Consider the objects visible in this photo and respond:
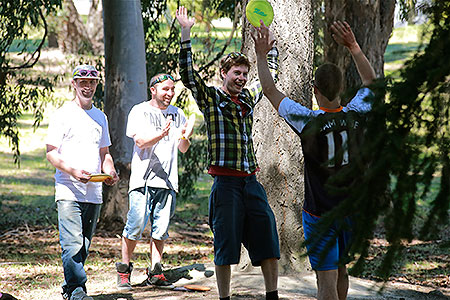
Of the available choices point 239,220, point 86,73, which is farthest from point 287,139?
point 86,73

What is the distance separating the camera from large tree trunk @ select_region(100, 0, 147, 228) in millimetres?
10125

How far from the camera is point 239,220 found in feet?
15.7

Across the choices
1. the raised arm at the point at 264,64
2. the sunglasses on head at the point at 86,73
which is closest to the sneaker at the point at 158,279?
the sunglasses on head at the point at 86,73

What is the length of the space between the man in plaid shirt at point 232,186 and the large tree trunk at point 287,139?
1.37 m

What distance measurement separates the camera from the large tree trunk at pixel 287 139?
20.4ft

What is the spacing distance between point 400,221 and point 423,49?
0.66 metres

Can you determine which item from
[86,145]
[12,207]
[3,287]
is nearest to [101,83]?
[12,207]

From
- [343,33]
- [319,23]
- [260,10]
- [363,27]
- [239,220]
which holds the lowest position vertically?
[239,220]

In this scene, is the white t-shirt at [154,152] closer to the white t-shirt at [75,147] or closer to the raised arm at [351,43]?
the white t-shirt at [75,147]

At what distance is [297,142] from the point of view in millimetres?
6246

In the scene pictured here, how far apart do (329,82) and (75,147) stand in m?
2.17

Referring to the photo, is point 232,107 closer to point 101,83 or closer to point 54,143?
point 54,143

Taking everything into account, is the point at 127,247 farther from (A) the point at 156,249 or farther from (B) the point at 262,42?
(B) the point at 262,42

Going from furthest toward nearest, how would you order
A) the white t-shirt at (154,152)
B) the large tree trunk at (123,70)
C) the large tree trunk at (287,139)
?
the large tree trunk at (123,70) < the large tree trunk at (287,139) < the white t-shirt at (154,152)
